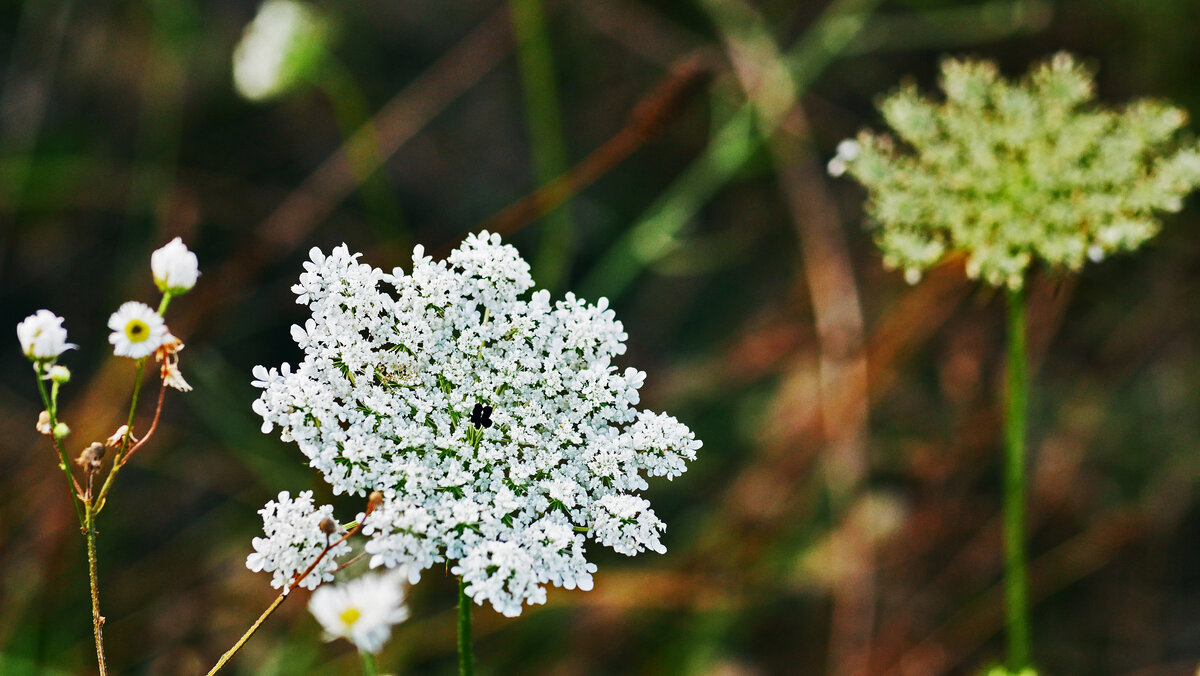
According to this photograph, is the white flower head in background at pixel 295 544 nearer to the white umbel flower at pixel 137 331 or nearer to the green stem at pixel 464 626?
the green stem at pixel 464 626

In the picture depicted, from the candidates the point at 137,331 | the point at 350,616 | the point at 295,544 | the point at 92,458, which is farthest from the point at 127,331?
the point at 350,616

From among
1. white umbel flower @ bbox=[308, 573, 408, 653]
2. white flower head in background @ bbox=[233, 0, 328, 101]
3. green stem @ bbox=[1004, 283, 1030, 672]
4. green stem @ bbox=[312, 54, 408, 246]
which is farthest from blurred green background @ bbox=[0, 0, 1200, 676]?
white umbel flower @ bbox=[308, 573, 408, 653]

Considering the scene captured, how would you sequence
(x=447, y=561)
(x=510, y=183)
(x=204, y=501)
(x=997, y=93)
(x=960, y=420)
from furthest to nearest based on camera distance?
(x=510, y=183) < (x=960, y=420) < (x=204, y=501) < (x=997, y=93) < (x=447, y=561)

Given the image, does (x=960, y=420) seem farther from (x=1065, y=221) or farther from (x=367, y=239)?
(x=367, y=239)

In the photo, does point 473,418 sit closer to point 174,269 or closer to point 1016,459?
point 174,269

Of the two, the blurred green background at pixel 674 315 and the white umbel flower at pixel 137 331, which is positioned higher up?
the blurred green background at pixel 674 315

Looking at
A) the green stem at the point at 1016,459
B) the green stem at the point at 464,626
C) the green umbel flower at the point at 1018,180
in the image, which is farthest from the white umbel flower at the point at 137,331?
the green stem at the point at 1016,459

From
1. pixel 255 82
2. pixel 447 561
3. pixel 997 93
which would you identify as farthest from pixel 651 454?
pixel 255 82
